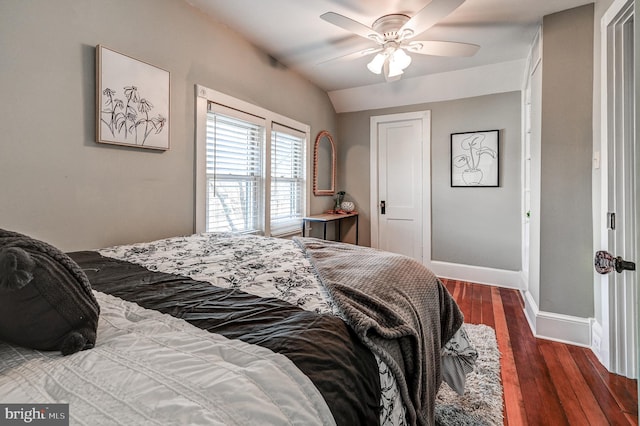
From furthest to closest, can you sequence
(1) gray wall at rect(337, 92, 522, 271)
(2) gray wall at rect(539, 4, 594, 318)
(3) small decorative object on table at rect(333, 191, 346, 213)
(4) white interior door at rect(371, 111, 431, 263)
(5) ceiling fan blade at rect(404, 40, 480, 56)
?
(3) small decorative object on table at rect(333, 191, 346, 213)
(4) white interior door at rect(371, 111, 431, 263)
(1) gray wall at rect(337, 92, 522, 271)
(5) ceiling fan blade at rect(404, 40, 480, 56)
(2) gray wall at rect(539, 4, 594, 318)

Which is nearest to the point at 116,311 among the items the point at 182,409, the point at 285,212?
the point at 182,409

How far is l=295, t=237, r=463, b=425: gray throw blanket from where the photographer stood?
842mm

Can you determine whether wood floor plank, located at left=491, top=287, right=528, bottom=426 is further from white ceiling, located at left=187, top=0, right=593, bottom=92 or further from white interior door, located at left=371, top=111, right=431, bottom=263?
white ceiling, located at left=187, top=0, right=593, bottom=92

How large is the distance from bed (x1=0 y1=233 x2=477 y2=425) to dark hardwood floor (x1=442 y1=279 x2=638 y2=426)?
0.49 metres

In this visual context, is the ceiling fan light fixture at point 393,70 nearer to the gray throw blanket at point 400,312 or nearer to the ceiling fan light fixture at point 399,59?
the ceiling fan light fixture at point 399,59

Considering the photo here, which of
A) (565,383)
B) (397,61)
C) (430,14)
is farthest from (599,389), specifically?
(397,61)

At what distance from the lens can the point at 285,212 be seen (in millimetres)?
3592

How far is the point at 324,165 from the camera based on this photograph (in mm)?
4387

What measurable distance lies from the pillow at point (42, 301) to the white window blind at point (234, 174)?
190cm

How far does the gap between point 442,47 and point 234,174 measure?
6.78 ft

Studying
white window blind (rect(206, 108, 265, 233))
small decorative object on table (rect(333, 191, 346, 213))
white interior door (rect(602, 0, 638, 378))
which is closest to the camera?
white interior door (rect(602, 0, 638, 378))

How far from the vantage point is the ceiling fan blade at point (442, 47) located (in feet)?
7.59

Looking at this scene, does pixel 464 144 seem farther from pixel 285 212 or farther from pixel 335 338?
pixel 335 338

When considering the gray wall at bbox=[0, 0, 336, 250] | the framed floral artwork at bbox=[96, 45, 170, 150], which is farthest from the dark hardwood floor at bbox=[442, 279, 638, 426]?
the framed floral artwork at bbox=[96, 45, 170, 150]
